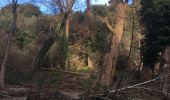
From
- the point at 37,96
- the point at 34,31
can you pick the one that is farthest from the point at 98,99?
the point at 34,31

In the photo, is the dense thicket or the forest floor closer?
the forest floor

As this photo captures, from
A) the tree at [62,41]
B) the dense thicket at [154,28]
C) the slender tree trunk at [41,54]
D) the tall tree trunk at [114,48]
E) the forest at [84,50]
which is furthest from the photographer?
the tree at [62,41]

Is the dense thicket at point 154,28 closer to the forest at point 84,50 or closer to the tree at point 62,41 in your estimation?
the forest at point 84,50

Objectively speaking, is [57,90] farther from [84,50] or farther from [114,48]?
[84,50]

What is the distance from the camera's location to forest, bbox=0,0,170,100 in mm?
19766

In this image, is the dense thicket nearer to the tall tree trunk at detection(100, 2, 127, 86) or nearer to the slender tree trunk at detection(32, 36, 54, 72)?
the tall tree trunk at detection(100, 2, 127, 86)

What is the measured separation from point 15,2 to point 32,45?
1452cm

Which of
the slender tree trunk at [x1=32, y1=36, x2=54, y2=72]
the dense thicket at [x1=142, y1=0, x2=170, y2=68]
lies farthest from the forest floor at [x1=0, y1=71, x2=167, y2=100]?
the dense thicket at [x1=142, y1=0, x2=170, y2=68]

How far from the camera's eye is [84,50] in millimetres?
41000

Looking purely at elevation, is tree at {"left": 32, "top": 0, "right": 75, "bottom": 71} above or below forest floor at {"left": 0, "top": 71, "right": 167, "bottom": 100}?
above

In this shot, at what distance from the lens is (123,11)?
29094mm

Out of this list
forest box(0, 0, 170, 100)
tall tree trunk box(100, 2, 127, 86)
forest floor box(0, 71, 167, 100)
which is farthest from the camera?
tall tree trunk box(100, 2, 127, 86)

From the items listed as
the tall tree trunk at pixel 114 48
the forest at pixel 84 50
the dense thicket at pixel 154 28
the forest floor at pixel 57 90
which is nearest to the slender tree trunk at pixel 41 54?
the forest at pixel 84 50

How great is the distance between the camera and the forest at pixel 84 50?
19.8 metres
